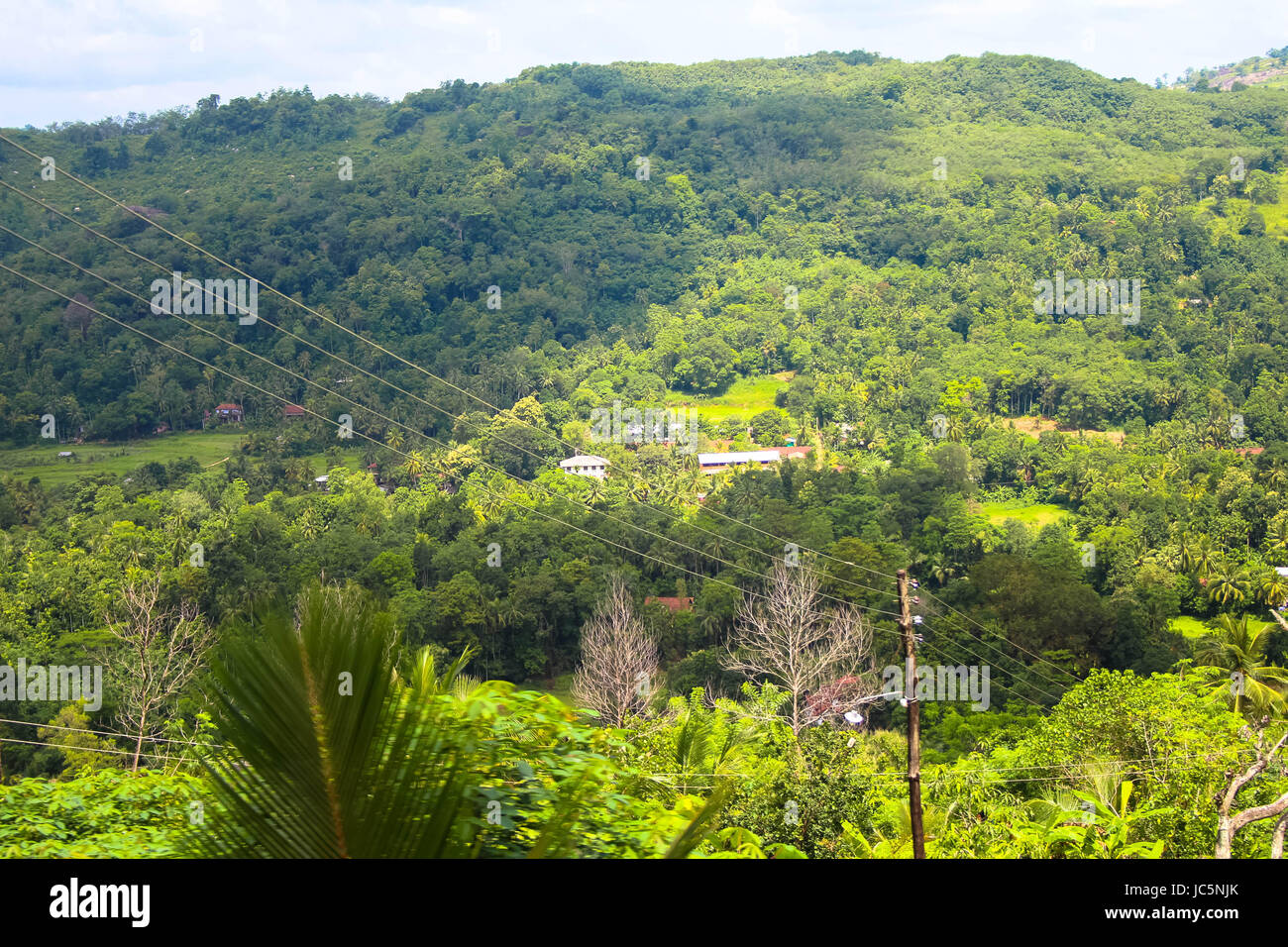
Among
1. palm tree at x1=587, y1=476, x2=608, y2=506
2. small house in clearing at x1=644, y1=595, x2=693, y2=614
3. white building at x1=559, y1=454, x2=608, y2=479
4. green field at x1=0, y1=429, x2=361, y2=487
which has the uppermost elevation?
green field at x1=0, y1=429, x2=361, y2=487

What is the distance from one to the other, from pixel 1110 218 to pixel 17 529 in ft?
223

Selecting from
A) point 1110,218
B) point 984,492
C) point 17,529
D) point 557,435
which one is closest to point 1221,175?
point 1110,218

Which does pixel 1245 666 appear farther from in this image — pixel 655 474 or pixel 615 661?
pixel 655 474

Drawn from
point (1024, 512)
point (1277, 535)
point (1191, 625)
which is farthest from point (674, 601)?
point (1277, 535)

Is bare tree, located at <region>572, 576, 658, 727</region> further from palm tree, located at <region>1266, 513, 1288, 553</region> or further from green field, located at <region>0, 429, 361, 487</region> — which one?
green field, located at <region>0, 429, 361, 487</region>

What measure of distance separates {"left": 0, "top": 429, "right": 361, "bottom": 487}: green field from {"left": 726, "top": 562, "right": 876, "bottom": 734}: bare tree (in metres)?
27.2

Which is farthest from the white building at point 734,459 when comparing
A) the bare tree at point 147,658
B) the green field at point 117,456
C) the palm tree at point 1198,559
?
the bare tree at point 147,658

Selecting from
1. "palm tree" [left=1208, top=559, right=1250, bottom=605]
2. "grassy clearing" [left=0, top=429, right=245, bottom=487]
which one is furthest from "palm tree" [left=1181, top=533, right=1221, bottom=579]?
"grassy clearing" [left=0, top=429, right=245, bottom=487]

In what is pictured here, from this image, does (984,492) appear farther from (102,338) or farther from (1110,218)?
(102,338)

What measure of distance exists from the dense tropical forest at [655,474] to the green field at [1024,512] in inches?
12.2

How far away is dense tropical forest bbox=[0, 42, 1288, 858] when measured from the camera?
298 centimetres

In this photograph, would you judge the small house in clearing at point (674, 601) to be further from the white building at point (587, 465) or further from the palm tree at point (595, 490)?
the white building at point (587, 465)

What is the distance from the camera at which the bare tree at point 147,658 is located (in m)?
16.4

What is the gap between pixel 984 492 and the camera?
44344 mm
